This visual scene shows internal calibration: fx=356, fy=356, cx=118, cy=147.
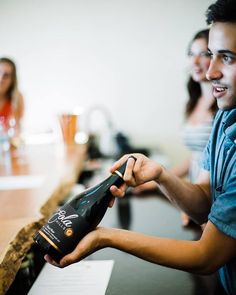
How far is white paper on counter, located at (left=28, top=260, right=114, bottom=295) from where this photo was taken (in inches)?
36.6

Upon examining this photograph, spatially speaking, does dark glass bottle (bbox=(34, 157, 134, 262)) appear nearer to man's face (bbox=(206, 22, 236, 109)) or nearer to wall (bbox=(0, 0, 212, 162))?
man's face (bbox=(206, 22, 236, 109))

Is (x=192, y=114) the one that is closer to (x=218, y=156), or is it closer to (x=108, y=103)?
(x=218, y=156)

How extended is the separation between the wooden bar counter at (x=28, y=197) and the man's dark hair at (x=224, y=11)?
2.37 ft

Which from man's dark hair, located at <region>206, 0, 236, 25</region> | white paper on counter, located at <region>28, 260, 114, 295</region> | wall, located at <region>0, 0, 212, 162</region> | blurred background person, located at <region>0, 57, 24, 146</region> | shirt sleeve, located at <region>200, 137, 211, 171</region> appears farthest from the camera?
wall, located at <region>0, 0, 212, 162</region>

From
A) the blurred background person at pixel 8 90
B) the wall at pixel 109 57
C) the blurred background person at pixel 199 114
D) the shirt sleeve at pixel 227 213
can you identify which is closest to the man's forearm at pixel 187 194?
the shirt sleeve at pixel 227 213

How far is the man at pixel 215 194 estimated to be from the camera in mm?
744

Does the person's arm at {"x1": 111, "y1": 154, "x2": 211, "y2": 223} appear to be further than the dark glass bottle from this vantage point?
Yes

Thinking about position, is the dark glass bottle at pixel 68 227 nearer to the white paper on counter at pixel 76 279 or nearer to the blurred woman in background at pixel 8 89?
the white paper on counter at pixel 76 279

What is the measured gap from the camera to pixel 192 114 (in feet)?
6.70

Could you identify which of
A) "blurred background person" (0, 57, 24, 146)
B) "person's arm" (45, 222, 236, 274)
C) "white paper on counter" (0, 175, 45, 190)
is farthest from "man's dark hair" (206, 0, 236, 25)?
"blurred background person" (0, 57, 24, 146)

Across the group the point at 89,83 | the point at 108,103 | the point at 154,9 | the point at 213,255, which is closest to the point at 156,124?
the point at 108,103

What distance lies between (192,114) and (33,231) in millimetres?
1312

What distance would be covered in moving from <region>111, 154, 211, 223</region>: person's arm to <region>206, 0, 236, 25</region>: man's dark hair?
0.39 m

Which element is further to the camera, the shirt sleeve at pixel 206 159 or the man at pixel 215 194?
the shirt sleeve at pixel 206 159
